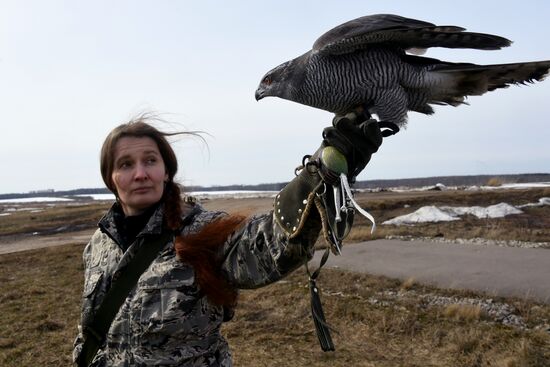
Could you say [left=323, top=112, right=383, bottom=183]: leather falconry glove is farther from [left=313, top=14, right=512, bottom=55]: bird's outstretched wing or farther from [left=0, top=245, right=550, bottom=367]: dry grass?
[left=0, top=245, right=550, bottom=367]: dry grass

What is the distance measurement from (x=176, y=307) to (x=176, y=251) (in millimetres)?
248

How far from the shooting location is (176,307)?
1.91m

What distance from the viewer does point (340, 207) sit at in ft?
5.14

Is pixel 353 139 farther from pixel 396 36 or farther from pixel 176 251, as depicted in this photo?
pixel 176 251

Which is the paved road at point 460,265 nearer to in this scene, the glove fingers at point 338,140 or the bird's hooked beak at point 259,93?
the bird's hooked beak at point 259,93

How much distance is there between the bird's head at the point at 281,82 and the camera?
2365 millimetres

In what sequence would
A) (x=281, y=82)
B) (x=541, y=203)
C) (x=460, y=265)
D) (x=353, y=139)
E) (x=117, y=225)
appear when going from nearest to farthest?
(x=353, y=139), (x=117, y=225), (x=281, y=82), (x=460, y=265), (x=541, y=203)

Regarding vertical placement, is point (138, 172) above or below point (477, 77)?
below

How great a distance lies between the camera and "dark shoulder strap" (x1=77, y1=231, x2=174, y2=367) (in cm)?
201

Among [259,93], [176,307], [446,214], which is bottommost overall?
[446,214]

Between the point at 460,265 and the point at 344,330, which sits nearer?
the point at 344,330

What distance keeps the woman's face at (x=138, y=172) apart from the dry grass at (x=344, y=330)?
3.30m

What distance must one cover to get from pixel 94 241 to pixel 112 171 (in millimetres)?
502

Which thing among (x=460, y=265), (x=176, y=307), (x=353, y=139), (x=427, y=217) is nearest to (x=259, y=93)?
(x=353, y=139)
